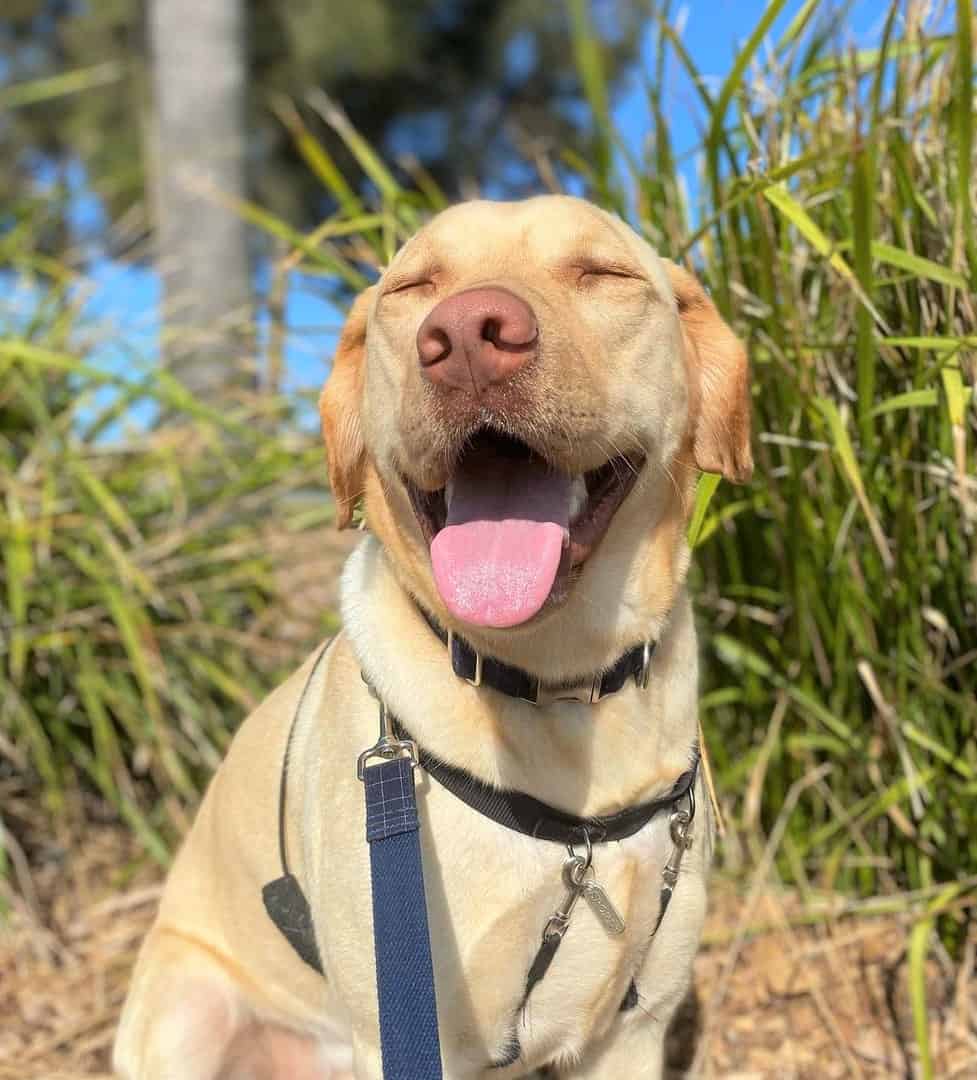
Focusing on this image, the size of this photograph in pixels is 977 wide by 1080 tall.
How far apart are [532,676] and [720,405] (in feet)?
1.95

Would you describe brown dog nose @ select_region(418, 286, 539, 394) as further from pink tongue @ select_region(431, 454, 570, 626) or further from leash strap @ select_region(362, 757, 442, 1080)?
leash strap @ select_region(362, 757, 442, 1080)

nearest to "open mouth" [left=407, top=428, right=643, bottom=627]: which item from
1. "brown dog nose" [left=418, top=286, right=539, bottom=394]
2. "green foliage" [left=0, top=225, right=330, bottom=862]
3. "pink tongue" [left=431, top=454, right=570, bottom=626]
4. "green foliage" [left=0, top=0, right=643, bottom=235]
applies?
"pink tongue" [left=431, top=454, right=570, bottom=626]

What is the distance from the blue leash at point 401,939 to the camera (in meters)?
1.47

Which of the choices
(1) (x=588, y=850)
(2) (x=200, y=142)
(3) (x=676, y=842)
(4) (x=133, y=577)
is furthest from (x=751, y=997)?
(2) (x=200, y=142)

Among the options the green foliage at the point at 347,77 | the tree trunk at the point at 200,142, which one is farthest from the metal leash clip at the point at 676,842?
the green foliage at the point at 347,77

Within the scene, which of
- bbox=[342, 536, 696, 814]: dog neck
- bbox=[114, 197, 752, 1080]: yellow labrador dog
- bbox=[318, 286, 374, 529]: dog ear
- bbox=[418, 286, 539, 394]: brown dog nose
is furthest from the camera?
bbox=[318, 286, 374, 529]: dog ear

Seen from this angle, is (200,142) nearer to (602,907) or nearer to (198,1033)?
(198,1033)

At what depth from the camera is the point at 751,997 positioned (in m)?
2.61

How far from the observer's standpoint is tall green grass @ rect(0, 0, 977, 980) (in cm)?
225

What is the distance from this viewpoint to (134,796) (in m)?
3.37

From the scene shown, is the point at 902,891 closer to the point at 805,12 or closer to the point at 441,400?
the point at 441,400

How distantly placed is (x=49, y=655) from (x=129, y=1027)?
1.50 m

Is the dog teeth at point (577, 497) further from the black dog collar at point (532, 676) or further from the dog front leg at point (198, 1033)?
the dog front leg at point (198, 1033)

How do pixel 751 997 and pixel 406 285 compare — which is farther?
pixel 751 997
